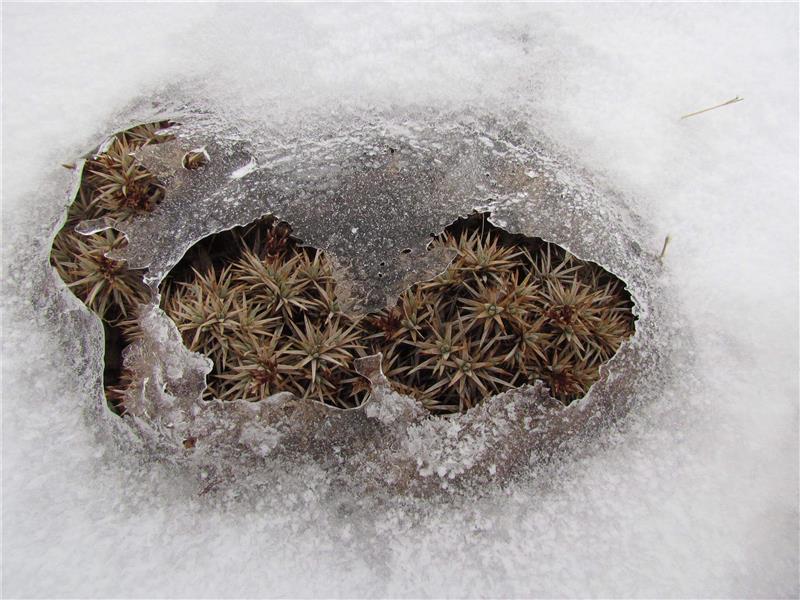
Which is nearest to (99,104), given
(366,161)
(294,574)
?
(366,161)

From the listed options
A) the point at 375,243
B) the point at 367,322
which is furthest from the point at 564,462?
the point at 375,243

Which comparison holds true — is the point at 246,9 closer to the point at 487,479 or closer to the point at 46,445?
the point at 46,445

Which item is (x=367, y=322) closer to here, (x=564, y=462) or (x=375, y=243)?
(x=375, y=243)

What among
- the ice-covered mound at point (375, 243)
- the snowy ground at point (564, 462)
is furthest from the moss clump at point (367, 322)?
the snowy ground at point (564, 462)

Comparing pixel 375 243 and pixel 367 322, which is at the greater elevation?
pixel 375 243

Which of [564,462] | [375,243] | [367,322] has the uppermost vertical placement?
[375,243]

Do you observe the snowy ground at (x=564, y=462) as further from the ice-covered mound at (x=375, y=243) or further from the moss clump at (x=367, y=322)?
the moss clump at (x=367, y=322)

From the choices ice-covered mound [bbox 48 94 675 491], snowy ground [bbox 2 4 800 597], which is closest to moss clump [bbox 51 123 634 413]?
ice-covered mound [bbox 48 94 675 491]

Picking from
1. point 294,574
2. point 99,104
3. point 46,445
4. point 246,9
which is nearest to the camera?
point 294,574
